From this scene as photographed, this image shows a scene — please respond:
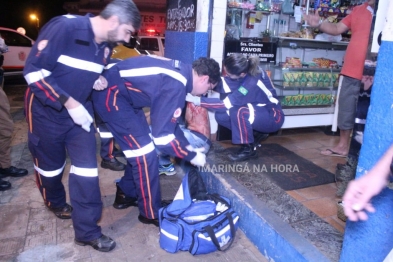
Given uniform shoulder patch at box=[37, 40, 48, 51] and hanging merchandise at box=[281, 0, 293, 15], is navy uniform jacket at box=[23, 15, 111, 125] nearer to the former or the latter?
uniform shoulder patch at box=[37, 40, 48, 51]

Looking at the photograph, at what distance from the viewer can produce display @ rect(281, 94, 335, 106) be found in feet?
17.7

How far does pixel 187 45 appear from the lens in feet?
14.9

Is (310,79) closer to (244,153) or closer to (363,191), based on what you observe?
(244,153)

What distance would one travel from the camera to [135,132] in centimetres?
299

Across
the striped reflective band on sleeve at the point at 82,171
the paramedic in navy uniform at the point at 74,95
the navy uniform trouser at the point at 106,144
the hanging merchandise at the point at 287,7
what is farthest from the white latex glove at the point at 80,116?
the hanging merchandise at the point at 287,7

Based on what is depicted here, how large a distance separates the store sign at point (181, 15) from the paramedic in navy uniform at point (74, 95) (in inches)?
76.2

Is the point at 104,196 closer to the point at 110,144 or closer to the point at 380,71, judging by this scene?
the point at 110,144

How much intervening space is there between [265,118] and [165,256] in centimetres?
206

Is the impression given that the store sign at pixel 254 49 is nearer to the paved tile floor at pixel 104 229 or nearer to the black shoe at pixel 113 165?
the paved tile floor at pixel 104 229

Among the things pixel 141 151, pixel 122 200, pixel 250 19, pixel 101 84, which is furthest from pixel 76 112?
pixel 250 19

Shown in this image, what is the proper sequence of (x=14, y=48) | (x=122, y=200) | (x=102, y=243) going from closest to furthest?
1. (x=102, y=243)
2. (x=122, y=200)
3. (x=14, y=48)

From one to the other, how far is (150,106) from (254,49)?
245 centimetres

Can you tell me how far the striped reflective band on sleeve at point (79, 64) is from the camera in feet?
8.01

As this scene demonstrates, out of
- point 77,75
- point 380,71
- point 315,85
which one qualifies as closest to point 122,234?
point 77,75
